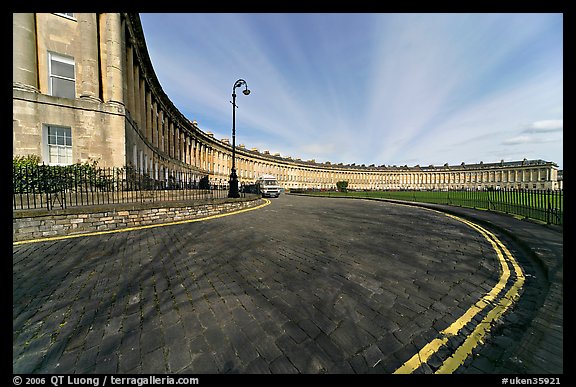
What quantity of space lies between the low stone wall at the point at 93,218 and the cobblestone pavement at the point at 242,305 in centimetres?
86

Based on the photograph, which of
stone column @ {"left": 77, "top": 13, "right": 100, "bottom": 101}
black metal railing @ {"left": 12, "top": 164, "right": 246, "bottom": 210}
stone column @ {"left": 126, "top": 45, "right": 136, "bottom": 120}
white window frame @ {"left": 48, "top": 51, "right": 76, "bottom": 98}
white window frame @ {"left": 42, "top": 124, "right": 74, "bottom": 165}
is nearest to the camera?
black metal railing @ {"left": 12, "top": 164, "right": 246, "bottom": 210}

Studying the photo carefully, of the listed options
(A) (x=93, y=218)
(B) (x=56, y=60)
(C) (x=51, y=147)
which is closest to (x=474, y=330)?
(A) (x=93, y=218)

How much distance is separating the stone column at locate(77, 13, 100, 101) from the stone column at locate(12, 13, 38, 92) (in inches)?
72.1

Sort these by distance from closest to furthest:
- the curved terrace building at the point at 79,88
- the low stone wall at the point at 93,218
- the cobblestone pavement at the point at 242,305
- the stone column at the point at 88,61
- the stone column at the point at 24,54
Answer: the cobblestone pavement at the point at 242,305 → the low stone wall at the point at 93,218 → the stone column at the point at 24,54 → the curved terrace building at the point at 79,88 → the stone column at the point at 88,61

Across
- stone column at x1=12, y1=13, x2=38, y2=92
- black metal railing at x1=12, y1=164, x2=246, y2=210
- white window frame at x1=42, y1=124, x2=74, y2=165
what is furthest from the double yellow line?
stone column at x1=12, y1=13, x2=38, y2=92

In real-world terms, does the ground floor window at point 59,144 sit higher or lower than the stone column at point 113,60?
lower

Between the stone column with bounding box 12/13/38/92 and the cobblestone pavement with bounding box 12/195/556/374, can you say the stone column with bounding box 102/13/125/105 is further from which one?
the cobblestone pavement with bounding box 12/195/556/374

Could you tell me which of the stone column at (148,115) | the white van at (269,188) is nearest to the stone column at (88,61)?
the stone column at (148,115)

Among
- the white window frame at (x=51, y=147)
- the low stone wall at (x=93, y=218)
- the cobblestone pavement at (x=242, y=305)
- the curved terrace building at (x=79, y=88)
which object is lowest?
the cobblestone pavement at (x=242, y=305)

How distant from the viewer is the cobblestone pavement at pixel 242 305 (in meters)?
2.02

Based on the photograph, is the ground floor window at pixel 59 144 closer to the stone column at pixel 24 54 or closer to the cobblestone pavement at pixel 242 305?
the stone column at pixel 24 54

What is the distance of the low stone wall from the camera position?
19.1 ft

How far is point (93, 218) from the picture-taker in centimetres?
677

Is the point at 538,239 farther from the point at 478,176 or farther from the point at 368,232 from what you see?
the point at 478,176
